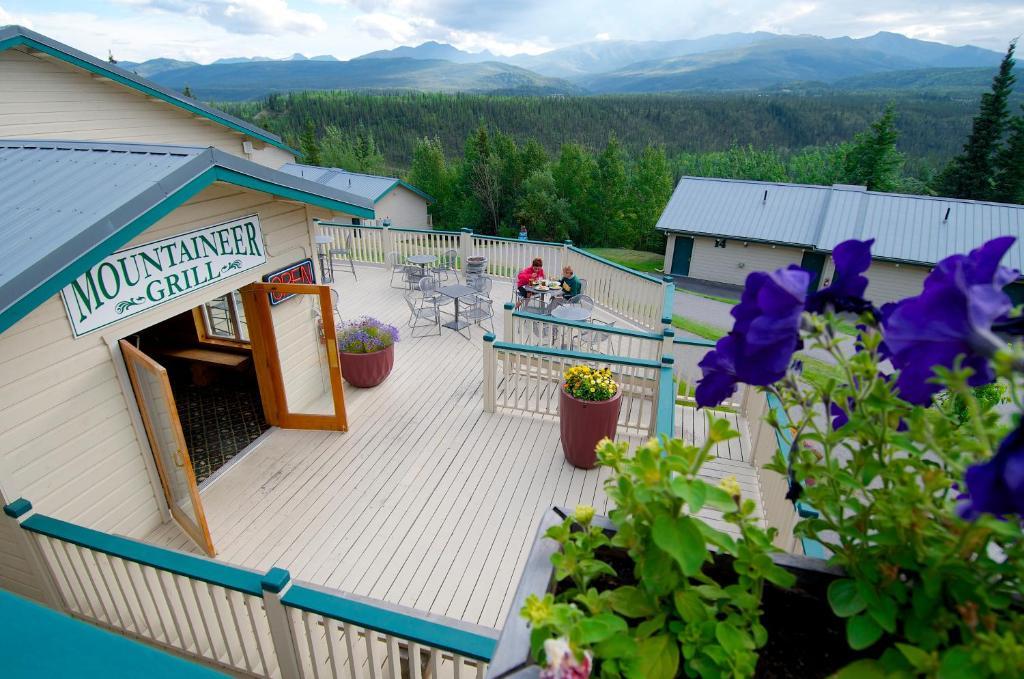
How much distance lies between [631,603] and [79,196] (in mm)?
4464

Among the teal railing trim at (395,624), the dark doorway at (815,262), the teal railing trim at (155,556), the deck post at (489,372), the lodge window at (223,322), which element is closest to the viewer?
the teal railing trim at (395,624)

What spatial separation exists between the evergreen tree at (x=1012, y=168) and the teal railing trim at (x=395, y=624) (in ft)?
133

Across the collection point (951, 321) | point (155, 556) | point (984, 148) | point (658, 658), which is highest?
point (951, 321)

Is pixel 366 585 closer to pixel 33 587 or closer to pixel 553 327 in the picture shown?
pixel 33 587

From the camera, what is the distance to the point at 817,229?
23.2 meters

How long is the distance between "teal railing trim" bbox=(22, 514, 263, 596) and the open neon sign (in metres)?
2.76

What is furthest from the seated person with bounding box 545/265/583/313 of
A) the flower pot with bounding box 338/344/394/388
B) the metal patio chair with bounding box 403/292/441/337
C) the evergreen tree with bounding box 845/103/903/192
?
the evergreen tree with bounding box 845/103/903/192

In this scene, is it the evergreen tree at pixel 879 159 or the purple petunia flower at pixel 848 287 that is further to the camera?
the evergreen tree at pixel 879 159

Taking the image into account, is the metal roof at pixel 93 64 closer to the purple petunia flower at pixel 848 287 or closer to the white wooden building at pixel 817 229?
the purple petunia flower at pixel 848 287

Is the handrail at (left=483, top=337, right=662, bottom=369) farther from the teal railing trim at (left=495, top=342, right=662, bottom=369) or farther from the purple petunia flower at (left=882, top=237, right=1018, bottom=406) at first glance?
the purple petunia flower at (left=882, top=237, right=1018, bottom=406)

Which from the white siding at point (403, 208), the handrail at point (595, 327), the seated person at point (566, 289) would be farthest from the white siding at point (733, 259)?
the handrail at point (595, 327)

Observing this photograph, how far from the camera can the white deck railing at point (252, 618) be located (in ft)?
8.23

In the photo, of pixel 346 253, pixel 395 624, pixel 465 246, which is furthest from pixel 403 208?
pixel 395 624

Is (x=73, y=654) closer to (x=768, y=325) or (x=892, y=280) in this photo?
(x=768, y=325)
